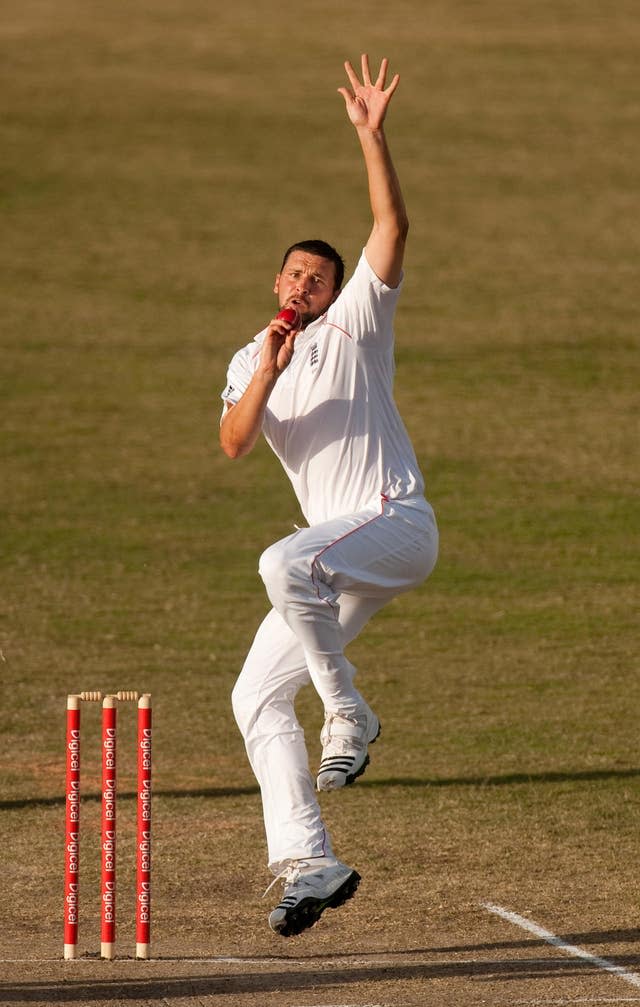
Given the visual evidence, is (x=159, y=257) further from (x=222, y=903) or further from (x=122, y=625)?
(x=222, y=903)

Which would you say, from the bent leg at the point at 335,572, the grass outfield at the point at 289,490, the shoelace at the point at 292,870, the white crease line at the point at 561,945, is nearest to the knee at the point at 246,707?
the bent leg at the point at 335,572

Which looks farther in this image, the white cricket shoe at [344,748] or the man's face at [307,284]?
the man's face at [307,284]

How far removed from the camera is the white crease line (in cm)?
682

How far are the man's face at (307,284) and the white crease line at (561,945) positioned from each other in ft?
9.24

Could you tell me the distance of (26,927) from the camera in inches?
299

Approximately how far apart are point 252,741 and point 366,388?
58.4 inches

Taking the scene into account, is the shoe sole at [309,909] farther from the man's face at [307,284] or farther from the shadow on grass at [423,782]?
the shadow on grass at [423,782]

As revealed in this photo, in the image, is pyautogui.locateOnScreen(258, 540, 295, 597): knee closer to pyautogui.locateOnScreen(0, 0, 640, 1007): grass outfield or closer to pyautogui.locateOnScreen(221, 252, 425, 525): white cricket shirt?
pyautogui.locateOnScreen(221, 252, 425, 525): white cricket shirt

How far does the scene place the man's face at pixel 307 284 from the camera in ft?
22.3

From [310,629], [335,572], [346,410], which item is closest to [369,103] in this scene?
[346,410]

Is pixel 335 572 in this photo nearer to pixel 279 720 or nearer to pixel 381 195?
pixel 279 720

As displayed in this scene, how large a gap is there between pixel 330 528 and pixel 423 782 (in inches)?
166

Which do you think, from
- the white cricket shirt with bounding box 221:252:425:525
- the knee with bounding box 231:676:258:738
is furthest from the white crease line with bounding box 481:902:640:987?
the white cricket shirt with bounding box 221:252:425:525

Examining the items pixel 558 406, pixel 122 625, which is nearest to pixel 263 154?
pixel 558 406
